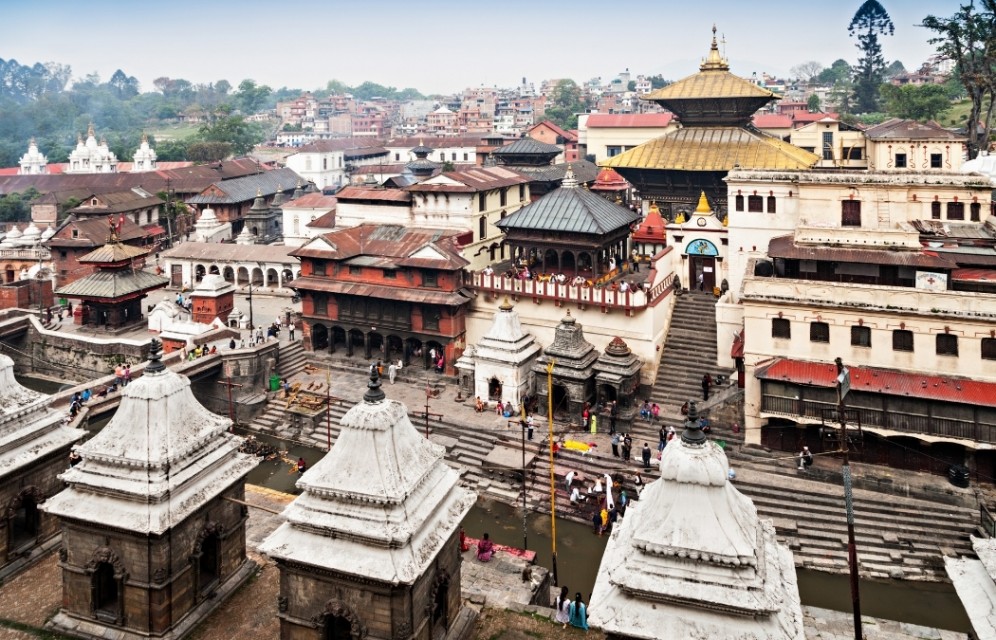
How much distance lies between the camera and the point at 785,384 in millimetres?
25719

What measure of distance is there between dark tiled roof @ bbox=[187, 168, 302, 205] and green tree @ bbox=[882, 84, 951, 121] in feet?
193

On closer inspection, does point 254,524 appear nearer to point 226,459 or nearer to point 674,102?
point 226,459

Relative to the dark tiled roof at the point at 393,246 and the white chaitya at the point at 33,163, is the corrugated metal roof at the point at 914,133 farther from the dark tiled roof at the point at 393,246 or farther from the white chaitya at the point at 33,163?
the white chaitya at the point at 33,163

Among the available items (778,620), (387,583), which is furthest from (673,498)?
(387,583)

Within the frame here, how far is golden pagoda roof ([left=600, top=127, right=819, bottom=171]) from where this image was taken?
37031 millimetres

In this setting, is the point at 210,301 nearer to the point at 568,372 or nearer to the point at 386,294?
the point at 386,294

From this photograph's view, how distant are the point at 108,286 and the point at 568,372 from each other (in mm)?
27268

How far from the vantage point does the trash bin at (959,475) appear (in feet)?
78.3

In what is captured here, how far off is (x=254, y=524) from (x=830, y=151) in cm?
5602

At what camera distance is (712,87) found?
4034 centimetres

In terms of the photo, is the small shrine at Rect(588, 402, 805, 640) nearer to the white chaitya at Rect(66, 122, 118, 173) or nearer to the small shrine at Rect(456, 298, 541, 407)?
the small shrine at Rect(456, 298, 541, 407)

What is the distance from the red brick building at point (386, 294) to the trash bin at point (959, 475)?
20555mm

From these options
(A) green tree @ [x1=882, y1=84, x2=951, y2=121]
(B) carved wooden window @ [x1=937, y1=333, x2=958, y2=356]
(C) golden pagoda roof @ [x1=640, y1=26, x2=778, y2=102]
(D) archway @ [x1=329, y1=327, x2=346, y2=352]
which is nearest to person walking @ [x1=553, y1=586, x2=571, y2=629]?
(B) carved wooden window @ [x1=937, y1=333, x2=958, y2=356]

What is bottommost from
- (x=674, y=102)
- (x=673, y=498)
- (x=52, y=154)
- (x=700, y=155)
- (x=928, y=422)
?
(x=928, y=422)
